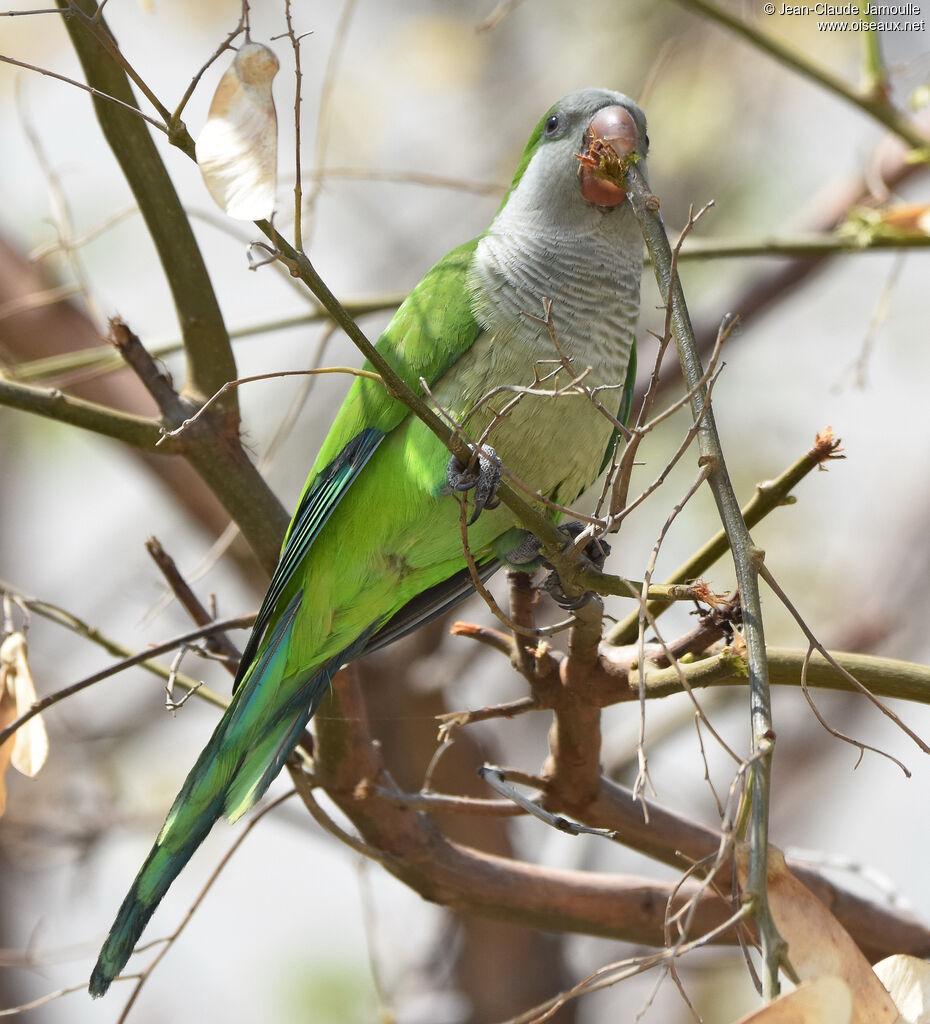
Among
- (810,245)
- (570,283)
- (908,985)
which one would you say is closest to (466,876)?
(908,985)

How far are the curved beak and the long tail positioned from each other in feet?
4.20

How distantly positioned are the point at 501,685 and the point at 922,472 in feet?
9.33

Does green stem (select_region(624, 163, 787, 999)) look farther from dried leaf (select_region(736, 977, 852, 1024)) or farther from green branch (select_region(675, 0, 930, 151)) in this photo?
green branch (select_region(675, 0, 930, 151))

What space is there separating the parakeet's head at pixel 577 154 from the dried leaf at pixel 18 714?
1698 mm

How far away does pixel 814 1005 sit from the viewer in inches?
40.9

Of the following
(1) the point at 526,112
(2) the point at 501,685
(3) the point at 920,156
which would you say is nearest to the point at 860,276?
(1) the point at 526,112

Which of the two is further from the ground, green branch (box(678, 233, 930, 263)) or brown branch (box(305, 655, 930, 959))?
green branch (box(678, 233, 930, 263))

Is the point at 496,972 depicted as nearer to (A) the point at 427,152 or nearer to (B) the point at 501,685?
(B) the point at 501,685

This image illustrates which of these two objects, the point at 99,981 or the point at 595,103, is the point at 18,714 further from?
the point at 595,103

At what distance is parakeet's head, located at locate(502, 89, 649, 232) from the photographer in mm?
2674

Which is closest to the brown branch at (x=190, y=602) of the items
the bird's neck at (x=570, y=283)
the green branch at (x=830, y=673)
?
the bird's neck at (x=570, y=283)

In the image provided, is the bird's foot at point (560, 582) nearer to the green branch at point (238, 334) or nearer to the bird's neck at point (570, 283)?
the bird's neck at point (570, 283)

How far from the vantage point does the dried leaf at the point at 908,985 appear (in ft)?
4.01

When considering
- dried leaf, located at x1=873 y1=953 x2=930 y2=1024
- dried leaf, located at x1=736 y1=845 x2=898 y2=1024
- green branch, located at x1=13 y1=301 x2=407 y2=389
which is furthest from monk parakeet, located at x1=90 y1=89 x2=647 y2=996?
dried leaf, located at x1=873 y1=953 x2=930 y2=1024
